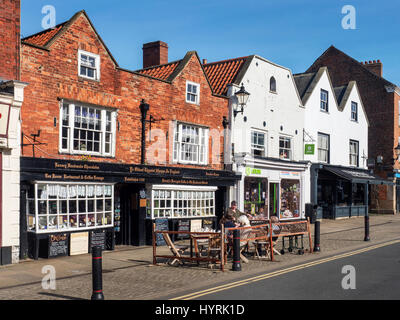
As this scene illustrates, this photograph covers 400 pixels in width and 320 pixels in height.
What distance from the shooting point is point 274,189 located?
23938 millimetres

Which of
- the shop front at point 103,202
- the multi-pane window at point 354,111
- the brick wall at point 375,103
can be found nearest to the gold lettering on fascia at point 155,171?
the shop front at point 103,202

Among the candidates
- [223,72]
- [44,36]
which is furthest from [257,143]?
[44,36]

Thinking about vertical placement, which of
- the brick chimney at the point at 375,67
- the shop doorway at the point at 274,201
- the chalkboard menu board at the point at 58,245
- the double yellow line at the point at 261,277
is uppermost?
the brick chimney at the point at 375,67

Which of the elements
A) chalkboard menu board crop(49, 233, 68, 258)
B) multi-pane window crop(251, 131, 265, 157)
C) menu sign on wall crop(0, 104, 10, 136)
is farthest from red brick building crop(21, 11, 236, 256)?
multi-pane window crop(251, 131, 265, 157)

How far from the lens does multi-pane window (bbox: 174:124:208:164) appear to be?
18.5 m

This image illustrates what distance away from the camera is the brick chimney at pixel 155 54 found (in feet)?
73.7

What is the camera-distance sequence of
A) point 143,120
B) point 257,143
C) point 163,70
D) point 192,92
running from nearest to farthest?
1. point 143,120
2. point 192,92
3. point 163,70
4. point 257,143

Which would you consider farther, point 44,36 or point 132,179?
point 132,179

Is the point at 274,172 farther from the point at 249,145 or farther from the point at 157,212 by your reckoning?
the point at 157,212

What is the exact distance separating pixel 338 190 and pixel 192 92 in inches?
631

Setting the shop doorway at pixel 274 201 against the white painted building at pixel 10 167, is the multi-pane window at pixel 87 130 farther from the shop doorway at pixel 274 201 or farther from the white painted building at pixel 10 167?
the shop doorway at pixel 274 201

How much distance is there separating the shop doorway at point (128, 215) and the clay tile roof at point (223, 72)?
7.25 m

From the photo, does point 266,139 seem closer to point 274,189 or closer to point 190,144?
point 274,189
